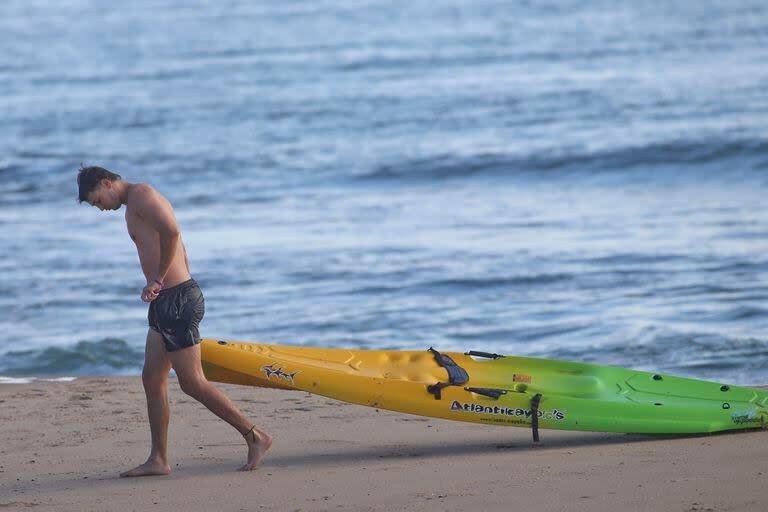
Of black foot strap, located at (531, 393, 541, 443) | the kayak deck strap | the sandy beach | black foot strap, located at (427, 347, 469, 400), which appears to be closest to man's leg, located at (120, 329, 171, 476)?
the sandy beach

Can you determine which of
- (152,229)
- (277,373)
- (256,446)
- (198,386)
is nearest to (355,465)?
(256,446)

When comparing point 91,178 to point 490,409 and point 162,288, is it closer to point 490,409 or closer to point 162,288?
point 162,288

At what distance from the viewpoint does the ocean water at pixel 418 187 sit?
37.7 feet

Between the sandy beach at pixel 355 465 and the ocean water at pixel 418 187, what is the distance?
2632 millimetres

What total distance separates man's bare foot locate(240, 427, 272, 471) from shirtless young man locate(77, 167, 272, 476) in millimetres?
180

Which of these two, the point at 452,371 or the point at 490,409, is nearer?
the point at 490,409

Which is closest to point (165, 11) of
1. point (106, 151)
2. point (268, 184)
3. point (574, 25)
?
point (574, 25)

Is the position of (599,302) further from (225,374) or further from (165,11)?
(165,11)

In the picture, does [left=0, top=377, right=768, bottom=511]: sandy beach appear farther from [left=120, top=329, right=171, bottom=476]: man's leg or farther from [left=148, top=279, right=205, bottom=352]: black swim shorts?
[left=148, top=279, right=205, bottom=352]: black swim shorts

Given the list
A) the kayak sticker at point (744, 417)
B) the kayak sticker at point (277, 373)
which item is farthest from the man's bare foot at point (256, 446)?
the kayak sticker at point (744, 417)

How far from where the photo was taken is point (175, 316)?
236 inches

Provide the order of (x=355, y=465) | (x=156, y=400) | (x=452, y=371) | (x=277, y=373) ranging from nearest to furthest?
(x=156, y=400) < (x=355, y=465) < (x=277, y=373) < (x=452, y=371)

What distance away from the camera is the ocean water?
1149 cm

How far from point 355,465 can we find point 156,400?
1.08 meters
